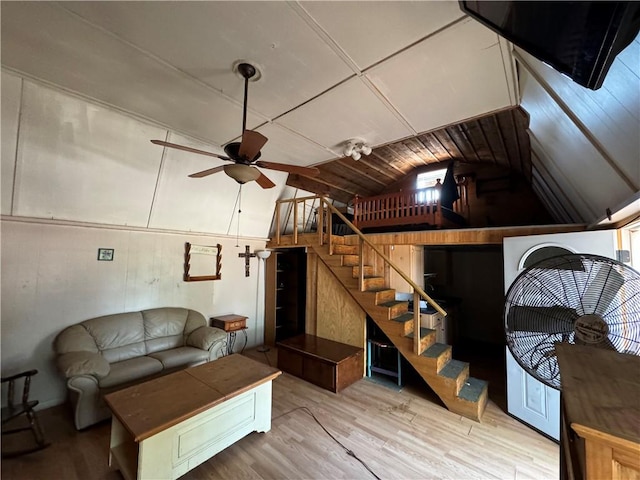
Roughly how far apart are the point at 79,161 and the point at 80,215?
26.6 inches

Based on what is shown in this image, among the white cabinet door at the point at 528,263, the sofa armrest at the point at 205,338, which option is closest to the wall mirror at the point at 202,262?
the sofa armrest at the point at 205,338

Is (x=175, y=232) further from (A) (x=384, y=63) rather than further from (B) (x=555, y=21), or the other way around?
(B) (x=555, y=21)

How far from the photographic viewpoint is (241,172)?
2066 mm

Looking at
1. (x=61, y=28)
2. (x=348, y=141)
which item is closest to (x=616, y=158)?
(x=348, y=141)

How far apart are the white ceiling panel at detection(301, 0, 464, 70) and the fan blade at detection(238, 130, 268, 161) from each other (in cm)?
78

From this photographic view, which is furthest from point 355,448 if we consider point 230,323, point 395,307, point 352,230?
point 352,230

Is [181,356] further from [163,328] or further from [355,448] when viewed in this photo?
[355,448]

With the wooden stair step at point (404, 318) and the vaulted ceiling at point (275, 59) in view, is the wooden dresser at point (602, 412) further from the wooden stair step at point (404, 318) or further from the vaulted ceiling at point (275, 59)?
the wooden stair step at point (404, 318)

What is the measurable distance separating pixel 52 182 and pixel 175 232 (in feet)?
4.94

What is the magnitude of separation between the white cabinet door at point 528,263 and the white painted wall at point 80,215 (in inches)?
155

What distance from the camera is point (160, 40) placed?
1771 mm

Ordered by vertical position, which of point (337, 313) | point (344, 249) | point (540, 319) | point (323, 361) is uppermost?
point (344, 249)

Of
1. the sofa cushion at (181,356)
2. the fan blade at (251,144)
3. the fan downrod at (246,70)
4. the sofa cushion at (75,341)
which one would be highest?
the fan downrod at (246,70)

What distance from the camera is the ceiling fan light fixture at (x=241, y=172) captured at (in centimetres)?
203
